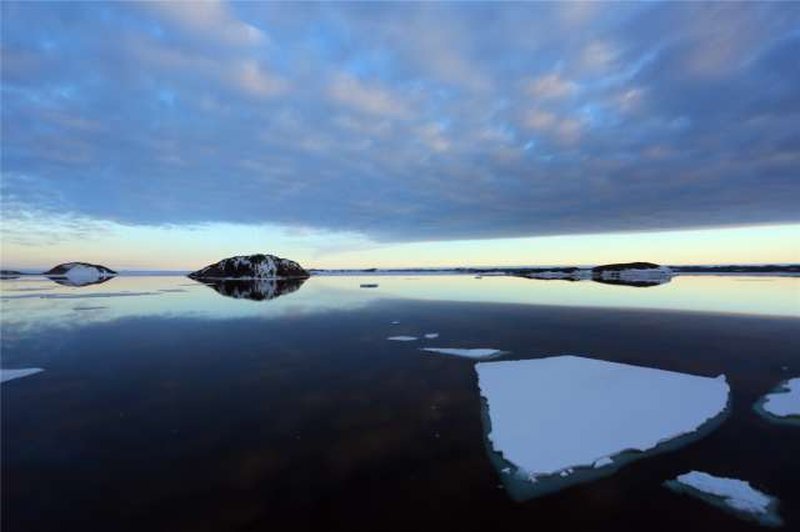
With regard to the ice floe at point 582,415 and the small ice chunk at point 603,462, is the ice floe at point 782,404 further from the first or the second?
the small ice chunk at point 603,462

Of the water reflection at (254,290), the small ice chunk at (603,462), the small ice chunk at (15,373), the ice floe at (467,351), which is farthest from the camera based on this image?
the water reflection at (254,290)

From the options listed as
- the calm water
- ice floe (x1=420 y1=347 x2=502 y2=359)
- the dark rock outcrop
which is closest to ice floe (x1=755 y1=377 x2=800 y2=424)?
the calm water

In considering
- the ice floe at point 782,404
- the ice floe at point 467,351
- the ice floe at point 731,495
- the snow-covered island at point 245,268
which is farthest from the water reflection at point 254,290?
the ice floe at point 731,495

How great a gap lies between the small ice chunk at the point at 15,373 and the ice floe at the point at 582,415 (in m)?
11.5

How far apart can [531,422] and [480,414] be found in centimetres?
100

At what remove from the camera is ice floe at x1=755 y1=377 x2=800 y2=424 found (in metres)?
7.68

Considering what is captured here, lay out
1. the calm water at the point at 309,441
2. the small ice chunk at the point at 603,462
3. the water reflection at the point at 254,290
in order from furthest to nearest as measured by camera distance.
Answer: the water reflection at the point at 254,290 → the small ice chunk at the point at 603,462 → the calm water at the point at 309,441

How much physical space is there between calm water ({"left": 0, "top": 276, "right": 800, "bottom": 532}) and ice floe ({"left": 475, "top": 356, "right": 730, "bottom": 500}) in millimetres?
291

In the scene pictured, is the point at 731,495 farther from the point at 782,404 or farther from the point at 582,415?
the point at 782,404

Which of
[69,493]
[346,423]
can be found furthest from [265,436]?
[69,493]

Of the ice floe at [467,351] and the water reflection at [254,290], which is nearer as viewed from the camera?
the ice floe at [467,351]

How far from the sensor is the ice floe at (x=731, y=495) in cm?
480

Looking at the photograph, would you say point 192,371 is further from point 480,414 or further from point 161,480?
point 480,414

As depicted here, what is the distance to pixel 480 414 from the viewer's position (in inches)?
315
